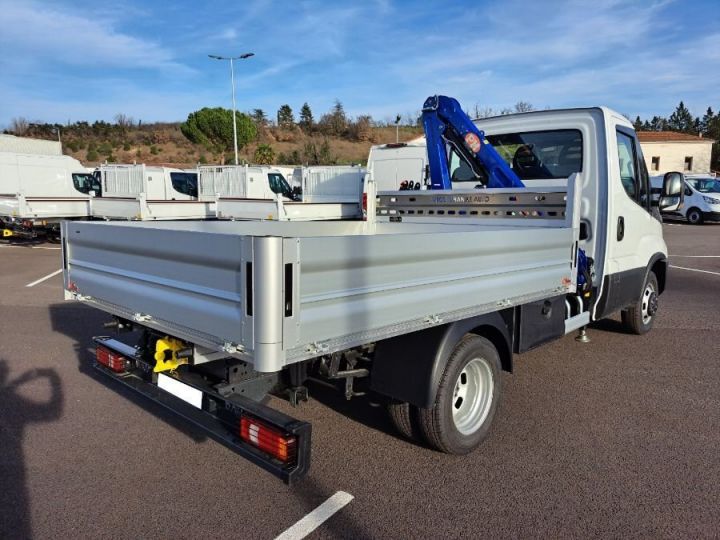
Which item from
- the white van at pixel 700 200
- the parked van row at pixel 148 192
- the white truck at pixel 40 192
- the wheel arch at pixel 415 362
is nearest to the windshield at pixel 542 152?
the wheel arch at pixel 415 362

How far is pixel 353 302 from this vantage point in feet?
8.49

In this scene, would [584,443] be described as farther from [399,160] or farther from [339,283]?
[399,160]

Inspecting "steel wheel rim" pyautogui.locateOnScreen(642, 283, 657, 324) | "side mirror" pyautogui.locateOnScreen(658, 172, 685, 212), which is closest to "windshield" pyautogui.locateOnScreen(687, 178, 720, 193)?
"steel wheel rim" pyautogui.locateOnScreen(642, 283, 657, 324)

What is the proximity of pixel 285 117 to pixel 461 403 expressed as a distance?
250ft

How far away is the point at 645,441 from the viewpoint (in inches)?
153

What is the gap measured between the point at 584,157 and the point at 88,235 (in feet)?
14.1

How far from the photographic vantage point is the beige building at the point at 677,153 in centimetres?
4819

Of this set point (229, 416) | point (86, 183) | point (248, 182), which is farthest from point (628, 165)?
point (86, 183)

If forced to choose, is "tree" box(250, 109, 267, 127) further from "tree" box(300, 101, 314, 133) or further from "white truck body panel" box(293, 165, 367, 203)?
"white truck body panel" box(293, 165, 367, 203)

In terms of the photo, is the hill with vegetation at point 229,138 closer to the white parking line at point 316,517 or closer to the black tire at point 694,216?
the black tire at point 694,216

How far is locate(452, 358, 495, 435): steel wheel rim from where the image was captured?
365cm

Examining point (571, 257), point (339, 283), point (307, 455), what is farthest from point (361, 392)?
point (571, 257)

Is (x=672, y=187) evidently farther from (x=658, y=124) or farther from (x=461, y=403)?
(x=658, y=124)

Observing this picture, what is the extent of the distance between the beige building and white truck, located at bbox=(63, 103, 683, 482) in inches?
1963
